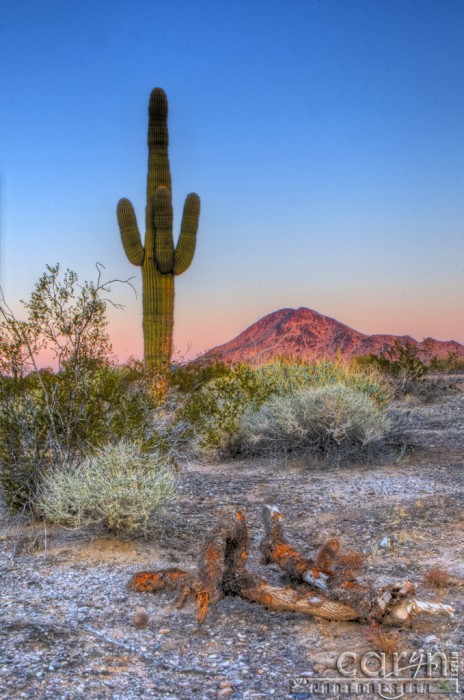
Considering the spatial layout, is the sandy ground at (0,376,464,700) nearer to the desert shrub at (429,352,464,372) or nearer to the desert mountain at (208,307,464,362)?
the desert mountain at (208,307,464,362)

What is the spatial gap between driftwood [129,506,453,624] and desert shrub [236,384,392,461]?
4326mm

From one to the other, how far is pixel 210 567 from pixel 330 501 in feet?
10.3

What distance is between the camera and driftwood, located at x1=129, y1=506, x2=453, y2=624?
3.61 meters

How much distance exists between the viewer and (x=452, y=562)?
4.93 m

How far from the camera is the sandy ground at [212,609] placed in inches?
130

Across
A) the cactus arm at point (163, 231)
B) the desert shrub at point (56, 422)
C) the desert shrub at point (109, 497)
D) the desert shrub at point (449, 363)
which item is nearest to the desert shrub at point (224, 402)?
the desert shrub at point (56, 422)

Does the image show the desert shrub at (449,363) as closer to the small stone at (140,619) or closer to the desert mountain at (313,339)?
the desert mountain at (313,339)

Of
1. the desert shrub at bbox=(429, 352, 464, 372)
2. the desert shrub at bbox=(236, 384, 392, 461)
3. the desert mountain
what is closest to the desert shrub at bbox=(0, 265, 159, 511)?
the desert shrub at bbox=(236, 384, 392, 461)

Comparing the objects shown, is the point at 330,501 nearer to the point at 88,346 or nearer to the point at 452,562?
the point at 452,562

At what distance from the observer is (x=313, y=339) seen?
16328 millimetres

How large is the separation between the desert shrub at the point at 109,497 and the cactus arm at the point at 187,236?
8365 mm

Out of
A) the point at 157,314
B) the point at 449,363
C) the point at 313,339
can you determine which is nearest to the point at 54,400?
the point at 157,314

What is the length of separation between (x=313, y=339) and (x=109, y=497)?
453 inches

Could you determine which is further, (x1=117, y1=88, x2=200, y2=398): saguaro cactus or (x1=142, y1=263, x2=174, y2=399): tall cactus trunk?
(x1=117, y1=88, x2=200, y2=398): saguaro cactus
